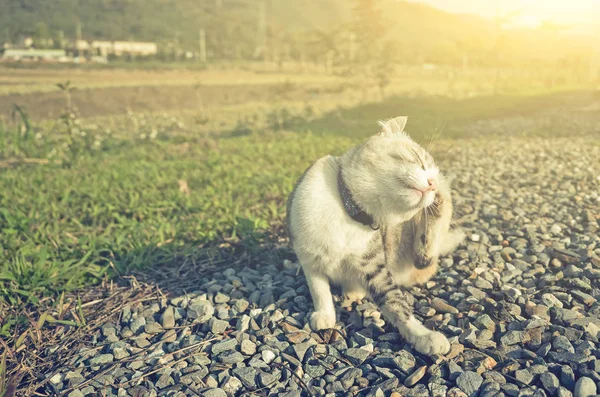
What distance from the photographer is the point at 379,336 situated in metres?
2.61

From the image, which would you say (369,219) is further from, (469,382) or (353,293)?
(469,382)

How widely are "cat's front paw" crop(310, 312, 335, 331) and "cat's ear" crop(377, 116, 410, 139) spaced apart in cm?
110

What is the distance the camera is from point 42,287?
3129 millimetres

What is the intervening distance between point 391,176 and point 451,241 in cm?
130

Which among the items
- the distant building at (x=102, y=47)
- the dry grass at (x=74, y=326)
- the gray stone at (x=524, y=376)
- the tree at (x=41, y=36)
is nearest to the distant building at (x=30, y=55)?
the tree at (x=41, y=36)

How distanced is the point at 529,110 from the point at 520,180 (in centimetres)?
801

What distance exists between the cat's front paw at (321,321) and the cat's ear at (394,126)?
3.61 ft

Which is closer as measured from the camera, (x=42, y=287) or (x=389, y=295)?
(x=389, y=295)

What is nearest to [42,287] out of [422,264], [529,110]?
[422,264]

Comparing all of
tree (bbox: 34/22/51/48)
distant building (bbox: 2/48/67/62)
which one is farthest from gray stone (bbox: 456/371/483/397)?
tree (bbox: 34/22/51/48)

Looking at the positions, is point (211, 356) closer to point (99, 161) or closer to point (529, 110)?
point (99, 161)

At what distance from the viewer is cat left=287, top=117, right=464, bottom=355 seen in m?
2.38

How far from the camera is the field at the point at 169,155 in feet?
11.4

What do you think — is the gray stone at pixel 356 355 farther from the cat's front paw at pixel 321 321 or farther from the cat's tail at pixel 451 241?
the cat's tail at pixel 451 241
